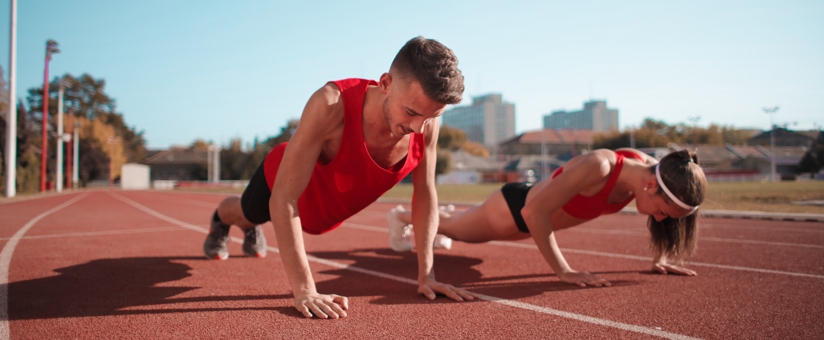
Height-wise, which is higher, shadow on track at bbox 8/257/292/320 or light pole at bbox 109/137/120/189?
light pole at bbox 109/137/120/189

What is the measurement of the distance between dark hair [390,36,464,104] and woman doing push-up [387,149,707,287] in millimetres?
1469

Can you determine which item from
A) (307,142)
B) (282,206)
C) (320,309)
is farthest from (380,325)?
(307,142)

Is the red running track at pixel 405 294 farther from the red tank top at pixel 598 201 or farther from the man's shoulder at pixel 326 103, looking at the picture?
the man's shoulder at pixel 326 103

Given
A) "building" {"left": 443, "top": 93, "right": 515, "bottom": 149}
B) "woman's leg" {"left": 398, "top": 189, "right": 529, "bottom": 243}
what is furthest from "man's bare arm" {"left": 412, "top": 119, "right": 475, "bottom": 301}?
"building" {"left": 443, "top": 93, "right": 515, "bottom": 149}

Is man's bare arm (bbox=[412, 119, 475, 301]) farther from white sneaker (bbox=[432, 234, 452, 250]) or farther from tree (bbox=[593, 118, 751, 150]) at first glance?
tree (bbox=[593, 118, 751, 150])

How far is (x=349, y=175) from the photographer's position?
286 centimetres

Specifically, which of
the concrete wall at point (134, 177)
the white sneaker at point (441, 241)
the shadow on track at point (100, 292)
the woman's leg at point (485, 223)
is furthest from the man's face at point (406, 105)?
the concrete wall at point (134, 177)

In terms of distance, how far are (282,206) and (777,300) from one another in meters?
3.14

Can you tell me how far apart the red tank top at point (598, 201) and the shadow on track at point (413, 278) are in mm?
598

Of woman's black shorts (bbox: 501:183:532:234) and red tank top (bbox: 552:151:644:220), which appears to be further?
woman's black shorts (bbox: 501:183:532:234)

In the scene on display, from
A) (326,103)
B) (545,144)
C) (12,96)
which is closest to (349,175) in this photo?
(326,103)

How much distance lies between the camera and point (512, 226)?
170 inches

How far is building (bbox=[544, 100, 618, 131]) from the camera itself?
424ft

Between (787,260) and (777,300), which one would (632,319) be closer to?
(777,300)
